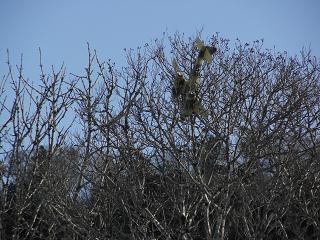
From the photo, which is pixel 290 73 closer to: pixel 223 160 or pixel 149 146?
pixel 223 160

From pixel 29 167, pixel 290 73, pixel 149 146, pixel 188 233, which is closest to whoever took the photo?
pixel 188 233

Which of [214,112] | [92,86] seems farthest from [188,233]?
[92,86]

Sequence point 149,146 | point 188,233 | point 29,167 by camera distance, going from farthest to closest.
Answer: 1. point 29,167
2. point 149,146
3. point 188,233

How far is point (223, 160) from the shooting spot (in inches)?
322

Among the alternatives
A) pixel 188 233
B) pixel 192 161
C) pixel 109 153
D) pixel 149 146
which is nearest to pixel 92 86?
pixel 109 153

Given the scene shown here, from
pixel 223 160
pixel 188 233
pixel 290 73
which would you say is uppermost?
pixel 290 73

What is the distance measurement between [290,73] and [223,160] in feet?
7.10

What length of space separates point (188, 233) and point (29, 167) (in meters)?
3.05

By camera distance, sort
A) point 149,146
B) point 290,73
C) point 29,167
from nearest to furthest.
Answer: point 149,146 < point 29,167 < point 290,73

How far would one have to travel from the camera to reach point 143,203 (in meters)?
7.83

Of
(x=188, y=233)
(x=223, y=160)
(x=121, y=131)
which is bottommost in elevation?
(x=188, y=233)

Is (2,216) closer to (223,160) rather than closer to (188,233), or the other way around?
(188,233)

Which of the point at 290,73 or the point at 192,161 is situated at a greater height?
the point at 290,73

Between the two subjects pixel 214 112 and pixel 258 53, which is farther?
pixel 258 53
